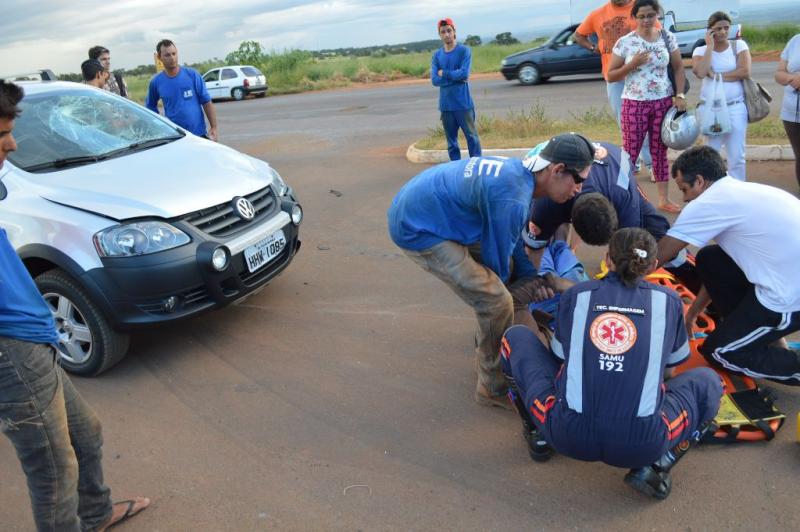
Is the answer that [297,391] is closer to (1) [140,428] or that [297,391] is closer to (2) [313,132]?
(1) [140,428]

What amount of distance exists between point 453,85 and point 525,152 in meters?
1.28

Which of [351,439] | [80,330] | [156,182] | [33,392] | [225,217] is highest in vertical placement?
[156,182]

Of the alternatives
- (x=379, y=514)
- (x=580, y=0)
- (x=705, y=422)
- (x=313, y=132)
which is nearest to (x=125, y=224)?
(x=379, y=514)

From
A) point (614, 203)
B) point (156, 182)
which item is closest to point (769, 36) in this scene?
point (614, 203)

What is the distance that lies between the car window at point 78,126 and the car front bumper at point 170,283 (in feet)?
3.89

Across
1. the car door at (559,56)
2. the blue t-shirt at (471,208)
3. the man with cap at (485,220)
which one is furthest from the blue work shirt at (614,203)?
the car door at (559,56)

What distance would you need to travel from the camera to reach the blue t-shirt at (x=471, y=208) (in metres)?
3.27

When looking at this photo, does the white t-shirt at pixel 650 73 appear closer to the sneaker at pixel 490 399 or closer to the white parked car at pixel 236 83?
the sneaker at pixel 490 399

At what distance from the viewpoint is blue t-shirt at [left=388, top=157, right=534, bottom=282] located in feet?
Answer: 10.7

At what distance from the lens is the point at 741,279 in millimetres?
3824

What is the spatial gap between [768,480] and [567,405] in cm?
105

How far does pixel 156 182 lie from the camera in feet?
14.9

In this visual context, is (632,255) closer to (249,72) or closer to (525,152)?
(525,152)

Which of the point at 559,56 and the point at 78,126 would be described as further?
the point at 559,56
